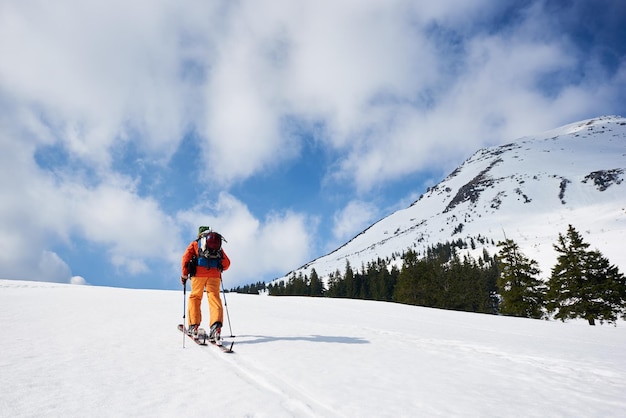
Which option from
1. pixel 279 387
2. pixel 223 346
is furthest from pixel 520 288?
pixel 279 387

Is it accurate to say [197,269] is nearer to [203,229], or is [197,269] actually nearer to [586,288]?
[203,229]

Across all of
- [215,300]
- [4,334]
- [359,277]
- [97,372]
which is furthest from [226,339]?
[359,277]

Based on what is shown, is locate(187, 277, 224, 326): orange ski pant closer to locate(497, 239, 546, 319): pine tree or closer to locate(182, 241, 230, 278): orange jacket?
locate(182, 241, 230, 278): orange jacket

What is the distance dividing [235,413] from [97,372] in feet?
8.84

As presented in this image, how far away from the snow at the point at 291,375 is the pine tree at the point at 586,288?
1140 inches

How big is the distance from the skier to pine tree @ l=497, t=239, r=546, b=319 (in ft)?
115

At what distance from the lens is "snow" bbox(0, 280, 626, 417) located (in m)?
3.85

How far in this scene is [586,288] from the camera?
3162cm

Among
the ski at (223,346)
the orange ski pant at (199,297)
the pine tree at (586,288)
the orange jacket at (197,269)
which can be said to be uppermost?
the orange jacket at (197,269)

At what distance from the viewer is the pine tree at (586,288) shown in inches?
1222

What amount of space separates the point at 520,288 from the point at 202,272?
38.0m

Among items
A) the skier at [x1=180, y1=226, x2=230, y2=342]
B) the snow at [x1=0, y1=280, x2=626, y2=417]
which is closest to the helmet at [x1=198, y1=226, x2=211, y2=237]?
the skier at [x1=180, y1=226, x2=230, y2=342]

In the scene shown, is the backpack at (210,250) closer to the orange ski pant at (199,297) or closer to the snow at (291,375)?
the orange ski pant at (199,297)

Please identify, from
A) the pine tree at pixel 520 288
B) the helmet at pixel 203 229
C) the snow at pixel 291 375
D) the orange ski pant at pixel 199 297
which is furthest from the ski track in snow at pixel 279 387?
the pine tree at pixel 520 288
